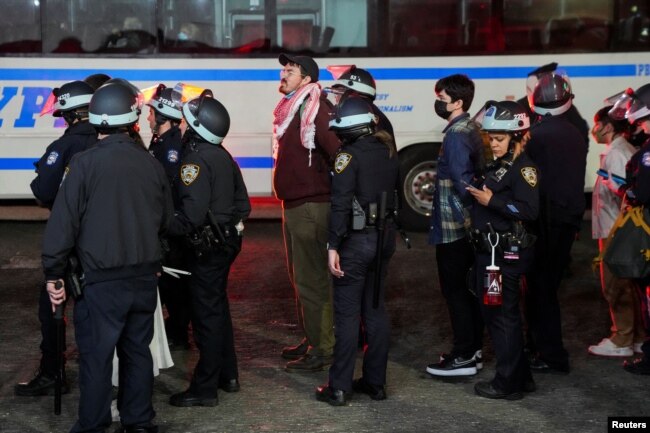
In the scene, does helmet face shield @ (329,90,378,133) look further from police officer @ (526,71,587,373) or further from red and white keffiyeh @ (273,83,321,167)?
police officer @ (526,71,587,373)

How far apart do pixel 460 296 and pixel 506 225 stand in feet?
2.86

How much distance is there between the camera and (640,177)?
6578 mm

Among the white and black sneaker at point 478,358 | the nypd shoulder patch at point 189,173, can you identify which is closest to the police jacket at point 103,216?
the nypd shoulder patch at point 189,173

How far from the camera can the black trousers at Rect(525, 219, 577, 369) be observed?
682 centimetres

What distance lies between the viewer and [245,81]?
12.5m

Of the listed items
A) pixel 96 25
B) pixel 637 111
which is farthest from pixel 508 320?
pixel 96 25

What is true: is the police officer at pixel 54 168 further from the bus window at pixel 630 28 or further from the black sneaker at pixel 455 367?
the bus window at pixel 630 28

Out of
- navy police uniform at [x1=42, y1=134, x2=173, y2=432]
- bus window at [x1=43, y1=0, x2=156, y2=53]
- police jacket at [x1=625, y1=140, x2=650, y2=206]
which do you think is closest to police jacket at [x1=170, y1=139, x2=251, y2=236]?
navy police uniform at [x1=42, y1=134, x2=173, y2=432]

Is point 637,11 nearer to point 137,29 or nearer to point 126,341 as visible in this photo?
point 137,29

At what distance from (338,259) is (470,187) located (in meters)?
0.89

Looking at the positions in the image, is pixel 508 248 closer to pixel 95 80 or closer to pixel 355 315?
pixel 355 315

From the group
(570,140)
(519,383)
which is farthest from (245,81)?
(519,383)

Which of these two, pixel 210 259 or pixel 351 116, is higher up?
pixel 351 116

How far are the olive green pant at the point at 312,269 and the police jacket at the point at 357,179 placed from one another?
0.95 metres
